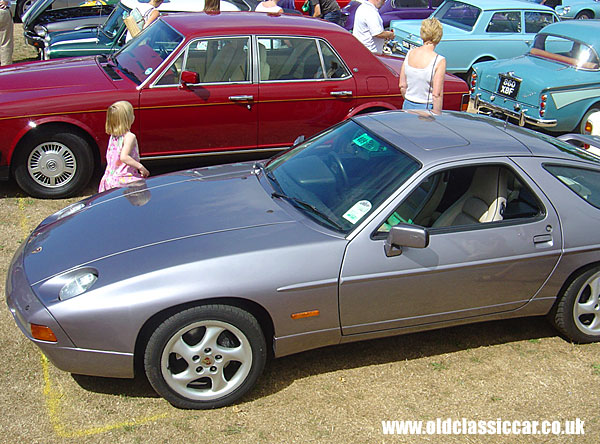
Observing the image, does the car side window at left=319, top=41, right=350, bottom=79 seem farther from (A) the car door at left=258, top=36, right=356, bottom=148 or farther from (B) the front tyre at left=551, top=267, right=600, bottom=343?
(B) the front tyre at left=551, top=267, right=600, bottom=343

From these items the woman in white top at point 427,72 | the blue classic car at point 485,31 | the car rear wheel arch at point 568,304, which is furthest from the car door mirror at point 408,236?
the blue classic car at point 485,31

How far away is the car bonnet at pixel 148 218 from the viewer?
3844mm

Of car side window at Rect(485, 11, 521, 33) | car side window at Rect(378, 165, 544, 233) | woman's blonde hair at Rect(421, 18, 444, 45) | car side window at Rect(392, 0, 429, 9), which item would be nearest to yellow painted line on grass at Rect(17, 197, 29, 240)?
car side window at Rect(378, 165, 544, 233)

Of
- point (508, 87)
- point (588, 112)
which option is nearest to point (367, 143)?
point (508, 87)

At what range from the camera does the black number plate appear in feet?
30.3

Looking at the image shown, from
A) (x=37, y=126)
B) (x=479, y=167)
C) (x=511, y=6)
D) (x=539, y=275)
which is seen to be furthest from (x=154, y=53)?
(x=511, y=6)

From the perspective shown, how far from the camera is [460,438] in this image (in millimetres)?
3697

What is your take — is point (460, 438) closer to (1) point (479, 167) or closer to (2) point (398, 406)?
(2) point (398, 406)

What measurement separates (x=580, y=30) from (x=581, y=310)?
6418 millimetres

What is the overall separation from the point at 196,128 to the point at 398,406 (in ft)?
12.9

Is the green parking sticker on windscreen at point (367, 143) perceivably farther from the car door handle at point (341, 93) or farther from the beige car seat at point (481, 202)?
the car door handle at point (341, 93)

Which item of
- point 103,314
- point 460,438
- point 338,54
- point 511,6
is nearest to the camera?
point 103,314

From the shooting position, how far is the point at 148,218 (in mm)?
4137

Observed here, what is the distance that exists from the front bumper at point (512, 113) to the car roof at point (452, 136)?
432 centimetres
